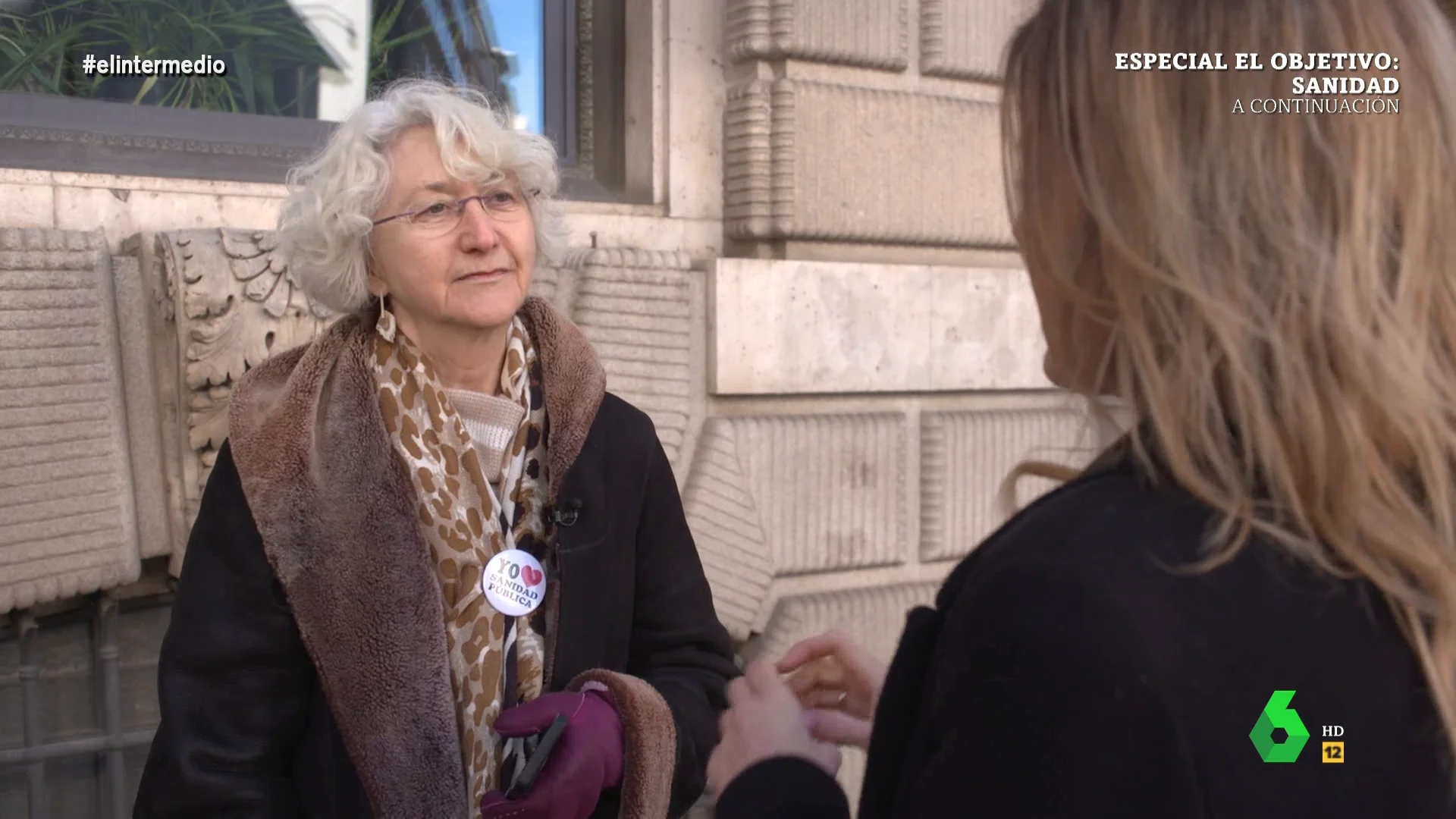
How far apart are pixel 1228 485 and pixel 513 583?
1.18 metres

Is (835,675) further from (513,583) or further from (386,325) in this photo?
(386,325)

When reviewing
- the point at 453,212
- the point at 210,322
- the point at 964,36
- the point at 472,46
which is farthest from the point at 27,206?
the point at 964,36

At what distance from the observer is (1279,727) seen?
81cm

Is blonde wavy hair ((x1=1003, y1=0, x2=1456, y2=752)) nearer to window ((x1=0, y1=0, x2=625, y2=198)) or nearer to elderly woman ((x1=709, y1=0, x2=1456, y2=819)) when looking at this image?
elderly woman ((x1=709, y1=0, x2=1456, y2=819))

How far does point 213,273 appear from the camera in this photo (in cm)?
245

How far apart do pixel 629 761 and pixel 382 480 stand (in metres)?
0.52

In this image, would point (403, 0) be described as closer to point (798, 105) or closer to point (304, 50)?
point (304, 50)

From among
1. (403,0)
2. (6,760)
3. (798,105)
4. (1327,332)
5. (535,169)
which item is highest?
(403,0)

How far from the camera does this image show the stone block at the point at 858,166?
319 centimetres

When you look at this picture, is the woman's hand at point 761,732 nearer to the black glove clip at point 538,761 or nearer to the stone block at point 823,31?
the black glove clip at point 538,761

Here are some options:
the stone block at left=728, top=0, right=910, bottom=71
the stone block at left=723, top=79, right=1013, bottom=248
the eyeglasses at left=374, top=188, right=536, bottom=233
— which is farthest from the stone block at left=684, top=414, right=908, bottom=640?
the eyeglasses at left=374, top=188, right=536, bottom=233

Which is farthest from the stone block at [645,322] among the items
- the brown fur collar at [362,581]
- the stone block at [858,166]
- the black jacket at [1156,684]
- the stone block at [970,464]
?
the black jacket at [1156,684]

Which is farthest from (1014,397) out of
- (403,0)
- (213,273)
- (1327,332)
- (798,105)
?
(1327,332)

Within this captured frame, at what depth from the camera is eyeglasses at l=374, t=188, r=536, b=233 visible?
1970 mm
